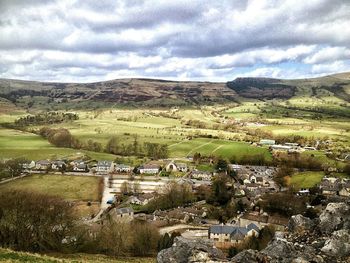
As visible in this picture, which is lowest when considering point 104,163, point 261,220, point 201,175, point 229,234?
point 261,220

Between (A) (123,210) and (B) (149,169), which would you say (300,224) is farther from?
(B) (149,169)

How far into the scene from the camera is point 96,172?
122938 mm

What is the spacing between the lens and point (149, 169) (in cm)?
12475

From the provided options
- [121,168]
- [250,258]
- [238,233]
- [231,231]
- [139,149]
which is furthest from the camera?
[139,149]

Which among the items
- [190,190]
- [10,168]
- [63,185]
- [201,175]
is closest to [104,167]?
[63,185]

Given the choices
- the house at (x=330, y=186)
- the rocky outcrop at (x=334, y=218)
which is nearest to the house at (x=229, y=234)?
the house at (x=330, y=186)

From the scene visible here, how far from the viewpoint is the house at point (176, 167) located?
128m

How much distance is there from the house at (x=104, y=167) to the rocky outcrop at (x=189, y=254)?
105 meters

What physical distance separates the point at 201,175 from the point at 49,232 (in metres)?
83.0

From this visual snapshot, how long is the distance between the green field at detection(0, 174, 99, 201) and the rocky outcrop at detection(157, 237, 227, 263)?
242ft

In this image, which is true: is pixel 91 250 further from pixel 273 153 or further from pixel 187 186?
pixel 273 153

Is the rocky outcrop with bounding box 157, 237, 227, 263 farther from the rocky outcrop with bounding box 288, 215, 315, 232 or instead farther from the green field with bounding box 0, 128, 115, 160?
the green field with bounding box 0, 128, 115, 160

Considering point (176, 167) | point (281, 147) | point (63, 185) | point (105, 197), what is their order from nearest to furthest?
point (105, 197)
point (63, 185)
point (176, 167)
point (281, 147)

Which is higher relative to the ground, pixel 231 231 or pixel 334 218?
pixel 334 218
